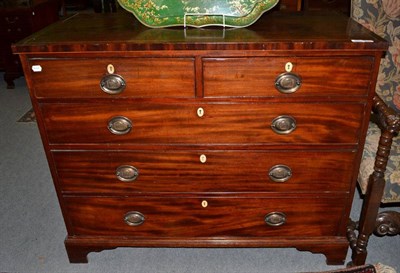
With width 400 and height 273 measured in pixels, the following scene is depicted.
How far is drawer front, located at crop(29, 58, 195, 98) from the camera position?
1.36 m

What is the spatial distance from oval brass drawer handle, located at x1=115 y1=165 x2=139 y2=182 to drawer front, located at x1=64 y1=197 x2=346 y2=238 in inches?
4.4

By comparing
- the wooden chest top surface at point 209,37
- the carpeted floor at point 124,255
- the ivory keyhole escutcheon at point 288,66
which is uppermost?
the wooden chest top surface at point 209,37

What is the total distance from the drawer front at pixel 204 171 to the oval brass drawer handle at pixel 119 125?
0.11m

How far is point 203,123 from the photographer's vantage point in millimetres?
1465

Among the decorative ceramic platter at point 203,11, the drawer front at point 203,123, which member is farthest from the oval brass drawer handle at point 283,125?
the decorative ceramic platter at point 203,11

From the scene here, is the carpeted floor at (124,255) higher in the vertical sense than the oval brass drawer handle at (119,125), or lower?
lower

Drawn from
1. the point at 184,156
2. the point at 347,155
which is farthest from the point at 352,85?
the point at 184,156

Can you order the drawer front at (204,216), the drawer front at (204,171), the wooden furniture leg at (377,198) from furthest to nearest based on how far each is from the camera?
the drawer front at (204,216) → the drawer front at (204,171) → the wooden furniture leg at (377,198)

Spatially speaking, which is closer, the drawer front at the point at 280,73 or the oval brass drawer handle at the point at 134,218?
the drawer front at the point at 280,73

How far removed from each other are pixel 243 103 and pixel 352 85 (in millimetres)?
405

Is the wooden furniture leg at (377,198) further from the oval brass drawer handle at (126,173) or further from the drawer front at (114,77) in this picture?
the oval brass drawer handle at (126,173)

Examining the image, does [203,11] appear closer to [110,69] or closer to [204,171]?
[110,69]

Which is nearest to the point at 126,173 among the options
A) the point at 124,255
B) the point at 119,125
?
the point at 119,125

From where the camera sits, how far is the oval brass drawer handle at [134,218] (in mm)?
1709
